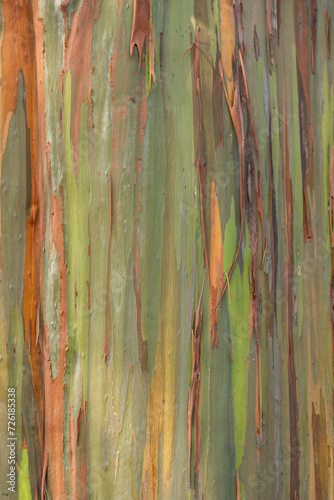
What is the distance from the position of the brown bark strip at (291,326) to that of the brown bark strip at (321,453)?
51 millimetres

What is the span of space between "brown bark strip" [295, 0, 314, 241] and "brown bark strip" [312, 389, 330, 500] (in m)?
0.34

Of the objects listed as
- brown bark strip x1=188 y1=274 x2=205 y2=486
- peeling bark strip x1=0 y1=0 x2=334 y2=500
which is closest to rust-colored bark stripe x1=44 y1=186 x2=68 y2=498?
peeling bark strip x1=0 y1=0 x2=334 y2=500

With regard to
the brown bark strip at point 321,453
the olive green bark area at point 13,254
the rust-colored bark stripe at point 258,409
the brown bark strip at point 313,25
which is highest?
the brown bark strip at point 313,25

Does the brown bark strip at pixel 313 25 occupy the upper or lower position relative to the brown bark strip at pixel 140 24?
upper

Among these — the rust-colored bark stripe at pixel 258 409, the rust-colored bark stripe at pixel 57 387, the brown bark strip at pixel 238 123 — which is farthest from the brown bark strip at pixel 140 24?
the rust-colored bark stripe at pixel 258 409

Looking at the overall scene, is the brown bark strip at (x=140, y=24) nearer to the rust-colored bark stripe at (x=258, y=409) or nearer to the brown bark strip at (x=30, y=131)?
the brown bark strip at (x=30, y=131)

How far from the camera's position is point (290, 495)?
2.69 ft

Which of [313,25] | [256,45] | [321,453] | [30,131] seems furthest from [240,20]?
[321,453]

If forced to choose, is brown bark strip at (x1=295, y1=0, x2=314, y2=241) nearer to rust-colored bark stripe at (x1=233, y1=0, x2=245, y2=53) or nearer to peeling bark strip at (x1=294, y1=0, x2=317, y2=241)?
peeling bark strip at (x1=294, y1=0, x2=317, y2=241)

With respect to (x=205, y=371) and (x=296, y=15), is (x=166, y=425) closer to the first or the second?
(x=205, y=371)

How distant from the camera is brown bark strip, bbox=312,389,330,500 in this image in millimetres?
861

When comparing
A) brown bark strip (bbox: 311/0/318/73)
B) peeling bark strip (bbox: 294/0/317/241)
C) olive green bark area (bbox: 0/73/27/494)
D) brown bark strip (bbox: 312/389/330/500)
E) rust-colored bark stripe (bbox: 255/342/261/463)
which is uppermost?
brown bark strip (bbox: 311/0/318/73)

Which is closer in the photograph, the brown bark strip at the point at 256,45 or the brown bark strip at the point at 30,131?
the brown bark strip at the point at 30,131

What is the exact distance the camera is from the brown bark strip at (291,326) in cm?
83
